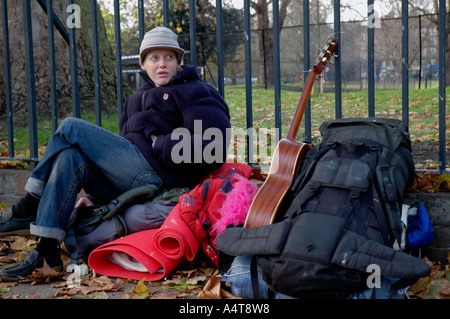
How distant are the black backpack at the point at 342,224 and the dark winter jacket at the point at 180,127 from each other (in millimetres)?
676

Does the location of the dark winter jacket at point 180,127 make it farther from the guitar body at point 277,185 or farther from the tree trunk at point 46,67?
the tree trunk at point 46,67

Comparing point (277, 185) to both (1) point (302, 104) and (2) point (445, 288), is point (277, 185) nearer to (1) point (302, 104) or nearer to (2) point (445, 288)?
(1) point (302, 104)

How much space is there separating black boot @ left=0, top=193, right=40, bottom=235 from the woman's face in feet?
3.77

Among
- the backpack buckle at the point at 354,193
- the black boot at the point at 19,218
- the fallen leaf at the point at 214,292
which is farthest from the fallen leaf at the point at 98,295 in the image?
the backpack buckle at the point at 354,193

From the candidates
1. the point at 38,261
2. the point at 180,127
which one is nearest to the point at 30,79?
the point at 180,127

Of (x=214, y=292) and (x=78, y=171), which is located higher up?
(x=78, y=171)

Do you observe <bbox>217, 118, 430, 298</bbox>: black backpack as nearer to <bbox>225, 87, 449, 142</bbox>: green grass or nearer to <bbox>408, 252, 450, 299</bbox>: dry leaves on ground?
<bbox>408, 252, 450, 299</bbox>: dry leaves on ground

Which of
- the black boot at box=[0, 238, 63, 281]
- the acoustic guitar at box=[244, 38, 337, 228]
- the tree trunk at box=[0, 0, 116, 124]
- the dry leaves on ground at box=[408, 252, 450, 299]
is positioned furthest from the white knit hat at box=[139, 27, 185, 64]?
the tree trunk at box=[0, 0, 116, 124]

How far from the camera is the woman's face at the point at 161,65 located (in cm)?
331

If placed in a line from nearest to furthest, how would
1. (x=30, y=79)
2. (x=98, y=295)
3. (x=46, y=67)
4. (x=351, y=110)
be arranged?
1. (x=98, y=295)
2. (x=30, y=79)
3. (x=46, y=67)
4. (x=351, y=110)

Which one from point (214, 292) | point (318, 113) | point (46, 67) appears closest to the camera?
point (214, 292)

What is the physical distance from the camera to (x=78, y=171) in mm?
2953

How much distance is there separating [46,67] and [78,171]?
12.0 feet
